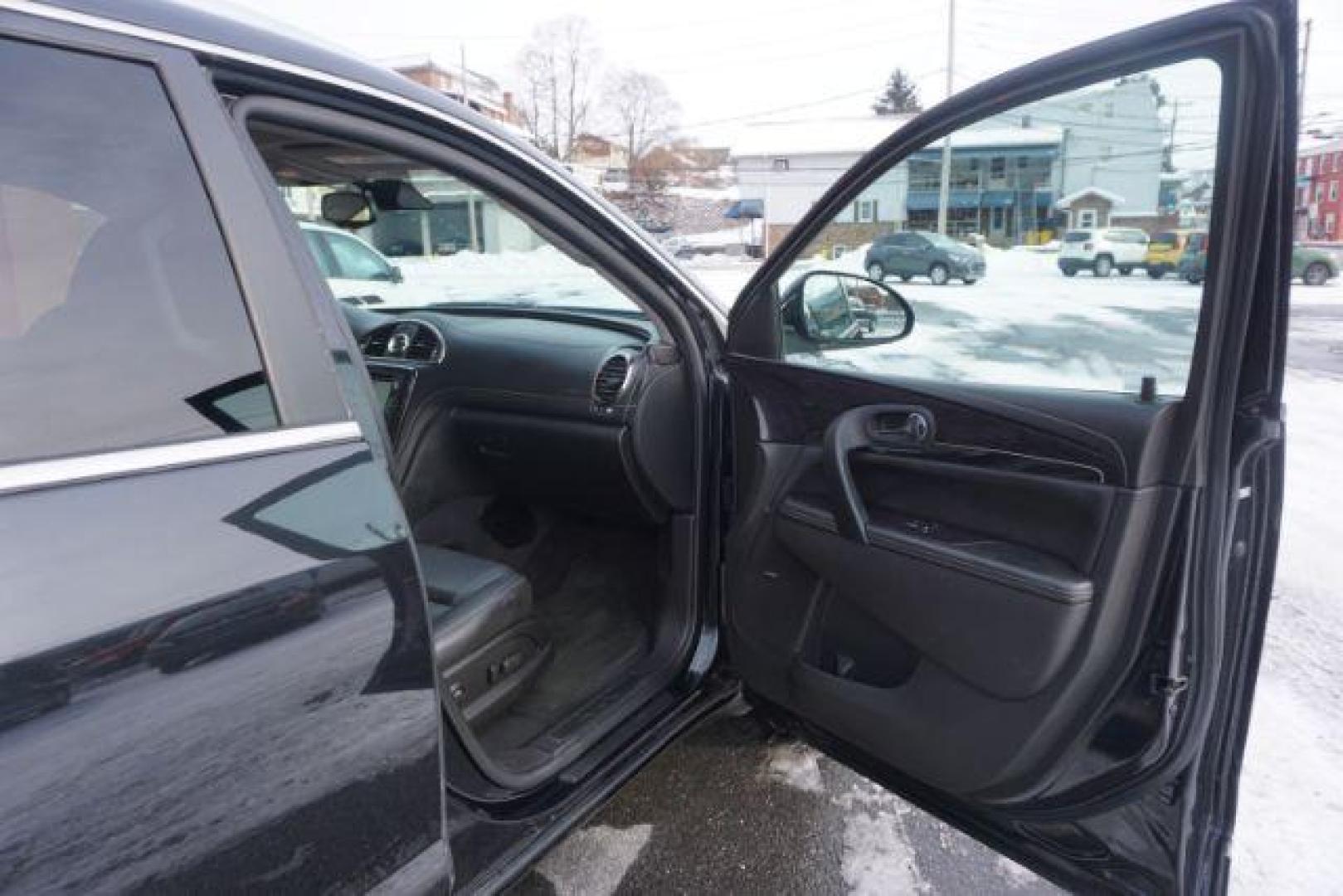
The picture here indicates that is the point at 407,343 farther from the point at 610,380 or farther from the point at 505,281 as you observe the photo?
the point at 610,380

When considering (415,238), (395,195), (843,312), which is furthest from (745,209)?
(843,312)

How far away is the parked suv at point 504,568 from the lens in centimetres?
98

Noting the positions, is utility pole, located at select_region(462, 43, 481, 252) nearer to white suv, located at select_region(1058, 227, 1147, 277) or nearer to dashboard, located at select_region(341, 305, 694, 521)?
dashboard, located at select_region(341, 305, 694, 521)

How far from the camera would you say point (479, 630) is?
1.92 m

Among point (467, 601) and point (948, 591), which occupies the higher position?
point (948, 591)

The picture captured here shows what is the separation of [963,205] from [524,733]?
5.18ft

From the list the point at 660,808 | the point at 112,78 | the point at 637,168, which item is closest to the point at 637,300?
the point at 112,78

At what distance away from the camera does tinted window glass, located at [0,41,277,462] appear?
0.98m

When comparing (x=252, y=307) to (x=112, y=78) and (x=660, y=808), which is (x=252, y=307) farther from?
(x=660, y=808)

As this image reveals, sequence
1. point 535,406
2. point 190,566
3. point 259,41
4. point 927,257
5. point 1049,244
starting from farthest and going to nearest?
point 535,406 < point 927,257 < point 1049,244 < point 259,41 < point 190,566

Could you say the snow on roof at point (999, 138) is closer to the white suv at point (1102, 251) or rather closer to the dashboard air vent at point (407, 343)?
the white suv at point (1102, 251)

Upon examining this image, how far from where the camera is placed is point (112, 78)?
3.49 feet

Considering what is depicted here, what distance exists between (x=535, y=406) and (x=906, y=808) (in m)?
1.59

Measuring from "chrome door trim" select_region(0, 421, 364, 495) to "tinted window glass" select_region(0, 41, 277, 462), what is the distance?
0.05 ft
